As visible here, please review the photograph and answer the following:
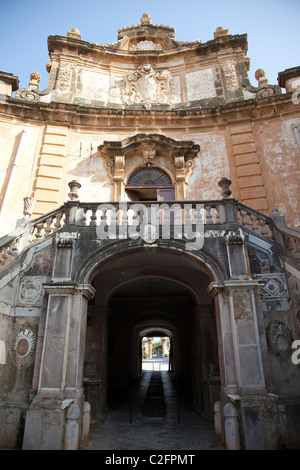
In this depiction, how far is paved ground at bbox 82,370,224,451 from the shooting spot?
650 cm

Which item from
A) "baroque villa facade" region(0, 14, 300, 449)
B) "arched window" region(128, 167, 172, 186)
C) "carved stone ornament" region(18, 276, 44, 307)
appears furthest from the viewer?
"arched window" region(128, 167, 172, 186)

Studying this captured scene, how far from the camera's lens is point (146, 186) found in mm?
12500

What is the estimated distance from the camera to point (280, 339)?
6879 mm

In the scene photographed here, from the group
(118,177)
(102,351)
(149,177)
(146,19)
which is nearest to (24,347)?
(102,351)

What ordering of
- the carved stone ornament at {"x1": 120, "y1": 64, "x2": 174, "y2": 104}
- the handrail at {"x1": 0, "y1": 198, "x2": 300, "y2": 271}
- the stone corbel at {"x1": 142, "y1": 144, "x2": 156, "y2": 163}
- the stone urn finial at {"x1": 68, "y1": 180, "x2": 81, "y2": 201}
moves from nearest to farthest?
1. the handrail at {"x1": 0, "y1": 198, "x2": 300, "y2": 271}
2. the stone urn finial at {"x1": 68, "y1": 180, "x2": 81, "y2": 201}
3. the stone corbel at {"x1": 142, "y1": 144, "x2": 156, "y2": 163}
4. the carved stone ornament at {"x1": 120, "y1": 64, "x2": 174, "y2": 104}

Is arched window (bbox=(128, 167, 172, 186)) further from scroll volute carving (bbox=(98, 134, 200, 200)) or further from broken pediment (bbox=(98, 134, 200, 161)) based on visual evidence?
broken pediment (bbox=(98, 134, 200, 161))

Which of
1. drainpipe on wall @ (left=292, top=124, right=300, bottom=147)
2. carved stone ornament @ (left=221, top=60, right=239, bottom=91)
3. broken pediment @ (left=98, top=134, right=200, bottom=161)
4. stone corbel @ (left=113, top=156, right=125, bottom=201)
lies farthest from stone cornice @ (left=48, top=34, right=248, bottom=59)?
stone corbel @ (left=113, top=156, right=125, bottom=201)

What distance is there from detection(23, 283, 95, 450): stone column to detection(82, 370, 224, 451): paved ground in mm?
1017

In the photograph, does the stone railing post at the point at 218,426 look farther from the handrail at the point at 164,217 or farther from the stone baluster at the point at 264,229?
the stone baluster at the point at 264,229

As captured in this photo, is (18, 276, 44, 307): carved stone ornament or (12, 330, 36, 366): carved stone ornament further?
(18, 276, 44, 307): carved stone ornament

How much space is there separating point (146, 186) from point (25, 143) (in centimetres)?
533

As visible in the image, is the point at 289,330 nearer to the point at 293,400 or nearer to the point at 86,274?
the point at 293,400

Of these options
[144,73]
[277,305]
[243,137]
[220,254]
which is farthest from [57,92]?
[277,305]

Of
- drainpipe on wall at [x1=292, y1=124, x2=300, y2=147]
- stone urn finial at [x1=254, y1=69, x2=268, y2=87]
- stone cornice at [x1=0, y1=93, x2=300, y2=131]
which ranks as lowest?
drainpipe on wall at [x1=292, y1=124, x2=300, y2=147]
